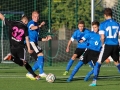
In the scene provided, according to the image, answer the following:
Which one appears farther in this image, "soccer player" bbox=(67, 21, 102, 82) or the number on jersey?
"soccer player" bbox=(67, 21, 102, 82)

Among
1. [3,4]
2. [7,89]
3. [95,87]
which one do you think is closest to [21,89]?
[7,89]

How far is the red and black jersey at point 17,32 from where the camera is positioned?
1419 centimetres

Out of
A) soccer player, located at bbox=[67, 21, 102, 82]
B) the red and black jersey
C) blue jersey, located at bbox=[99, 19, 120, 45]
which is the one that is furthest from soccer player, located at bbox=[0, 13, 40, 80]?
blue jersey, located at bbox=[99, 19, 120, 45]

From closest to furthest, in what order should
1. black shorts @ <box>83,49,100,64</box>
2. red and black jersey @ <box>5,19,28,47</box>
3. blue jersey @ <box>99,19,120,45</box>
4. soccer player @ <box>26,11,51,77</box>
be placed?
blue jersey @ <box>99,19,120,45</box> → red and black jersey @ <box>5,19,28,47</box> → black shorts @ <box>83,49,100,64</box> → soccer player @ <box>26,11,51,77</box>

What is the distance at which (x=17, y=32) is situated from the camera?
14273mm

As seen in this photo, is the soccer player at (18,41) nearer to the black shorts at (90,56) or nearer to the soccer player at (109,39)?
the black shorts at (90,56)

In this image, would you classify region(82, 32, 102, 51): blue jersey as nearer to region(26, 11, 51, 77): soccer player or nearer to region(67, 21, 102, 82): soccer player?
region(67, 21, 102, 82): soccer player

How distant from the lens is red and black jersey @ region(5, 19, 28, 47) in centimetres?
1419

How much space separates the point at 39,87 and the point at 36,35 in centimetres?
360

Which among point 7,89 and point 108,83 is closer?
point 7,89

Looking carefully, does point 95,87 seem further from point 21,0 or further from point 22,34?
point 21,0

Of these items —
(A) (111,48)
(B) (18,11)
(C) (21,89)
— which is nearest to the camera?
(C) (21,89)

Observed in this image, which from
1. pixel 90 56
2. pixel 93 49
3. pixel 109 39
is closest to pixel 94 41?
pixel 93 49

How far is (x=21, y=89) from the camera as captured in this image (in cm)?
1223
